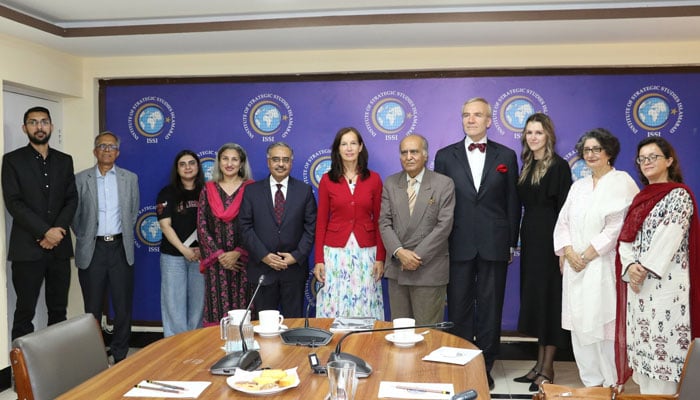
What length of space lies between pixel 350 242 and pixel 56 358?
2.26m

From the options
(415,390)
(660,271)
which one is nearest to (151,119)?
(660,271)

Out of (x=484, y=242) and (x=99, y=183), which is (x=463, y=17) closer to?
(x=484, y=242)

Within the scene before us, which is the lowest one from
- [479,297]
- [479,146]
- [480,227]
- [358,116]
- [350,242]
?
[479,297]

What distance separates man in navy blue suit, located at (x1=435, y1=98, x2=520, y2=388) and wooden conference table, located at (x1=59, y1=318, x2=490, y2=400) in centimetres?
159

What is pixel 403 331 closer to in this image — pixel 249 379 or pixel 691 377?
pixel 249 379

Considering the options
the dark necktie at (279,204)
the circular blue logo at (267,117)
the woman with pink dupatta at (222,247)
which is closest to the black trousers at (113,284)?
the woman with pink dupatta at (222,247)

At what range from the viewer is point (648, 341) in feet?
11.5

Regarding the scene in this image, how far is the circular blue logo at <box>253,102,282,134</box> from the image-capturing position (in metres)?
5.38

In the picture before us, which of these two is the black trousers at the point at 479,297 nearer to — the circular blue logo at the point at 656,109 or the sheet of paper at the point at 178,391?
the circular blue logo at the point at 656,109

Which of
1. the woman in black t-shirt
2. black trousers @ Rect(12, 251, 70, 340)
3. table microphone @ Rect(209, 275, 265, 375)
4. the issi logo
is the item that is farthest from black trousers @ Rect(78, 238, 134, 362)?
table microphone @ Rect(209, 275, 265, 375)

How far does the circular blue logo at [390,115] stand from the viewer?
5.27 m

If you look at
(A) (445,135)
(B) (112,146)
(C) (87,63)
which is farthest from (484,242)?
(C) (87,63)

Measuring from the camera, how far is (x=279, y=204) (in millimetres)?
4355

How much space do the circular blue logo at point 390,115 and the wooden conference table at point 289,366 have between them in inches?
116
